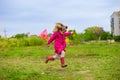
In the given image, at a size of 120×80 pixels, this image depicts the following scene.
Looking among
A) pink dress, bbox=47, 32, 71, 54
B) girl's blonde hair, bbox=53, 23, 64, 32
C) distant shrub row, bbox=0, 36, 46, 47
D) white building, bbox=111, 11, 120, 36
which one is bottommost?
distant shrub row, bbox=0, 36, 46, 47

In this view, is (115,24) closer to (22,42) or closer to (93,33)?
(93,33)

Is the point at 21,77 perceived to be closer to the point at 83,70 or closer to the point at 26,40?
the point at 83,70

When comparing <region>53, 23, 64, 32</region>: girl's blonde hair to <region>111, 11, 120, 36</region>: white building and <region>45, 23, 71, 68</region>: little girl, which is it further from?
<region>111, 11, 120, 36</region>: white building

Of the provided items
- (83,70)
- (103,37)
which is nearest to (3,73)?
Answer: (83,70)

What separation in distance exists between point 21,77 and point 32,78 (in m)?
0.30

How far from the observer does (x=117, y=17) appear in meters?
81.3

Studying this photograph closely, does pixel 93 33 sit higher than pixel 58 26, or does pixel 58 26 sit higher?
pixel 93 33

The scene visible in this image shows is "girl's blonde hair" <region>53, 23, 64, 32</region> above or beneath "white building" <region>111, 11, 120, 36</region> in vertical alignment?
beneath

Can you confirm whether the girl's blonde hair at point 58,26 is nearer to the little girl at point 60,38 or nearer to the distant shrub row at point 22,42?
the little girl at point 60,38

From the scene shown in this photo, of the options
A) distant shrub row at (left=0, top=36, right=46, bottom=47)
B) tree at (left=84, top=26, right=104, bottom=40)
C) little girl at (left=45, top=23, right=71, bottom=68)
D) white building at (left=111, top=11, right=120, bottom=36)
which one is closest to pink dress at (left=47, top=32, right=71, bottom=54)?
little girl at (left=45, top=23, right=71, bottom=68)

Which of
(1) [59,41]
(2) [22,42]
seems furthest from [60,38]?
(2) [22,42]

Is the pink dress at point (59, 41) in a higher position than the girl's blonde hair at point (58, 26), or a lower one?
lower

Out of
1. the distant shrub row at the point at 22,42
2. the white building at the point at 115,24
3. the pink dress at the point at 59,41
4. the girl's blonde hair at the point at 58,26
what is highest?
the white building at the point at 115,24

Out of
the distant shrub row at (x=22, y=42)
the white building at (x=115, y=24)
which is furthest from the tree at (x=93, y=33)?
the distant shrub row at (x=22, y=42)
